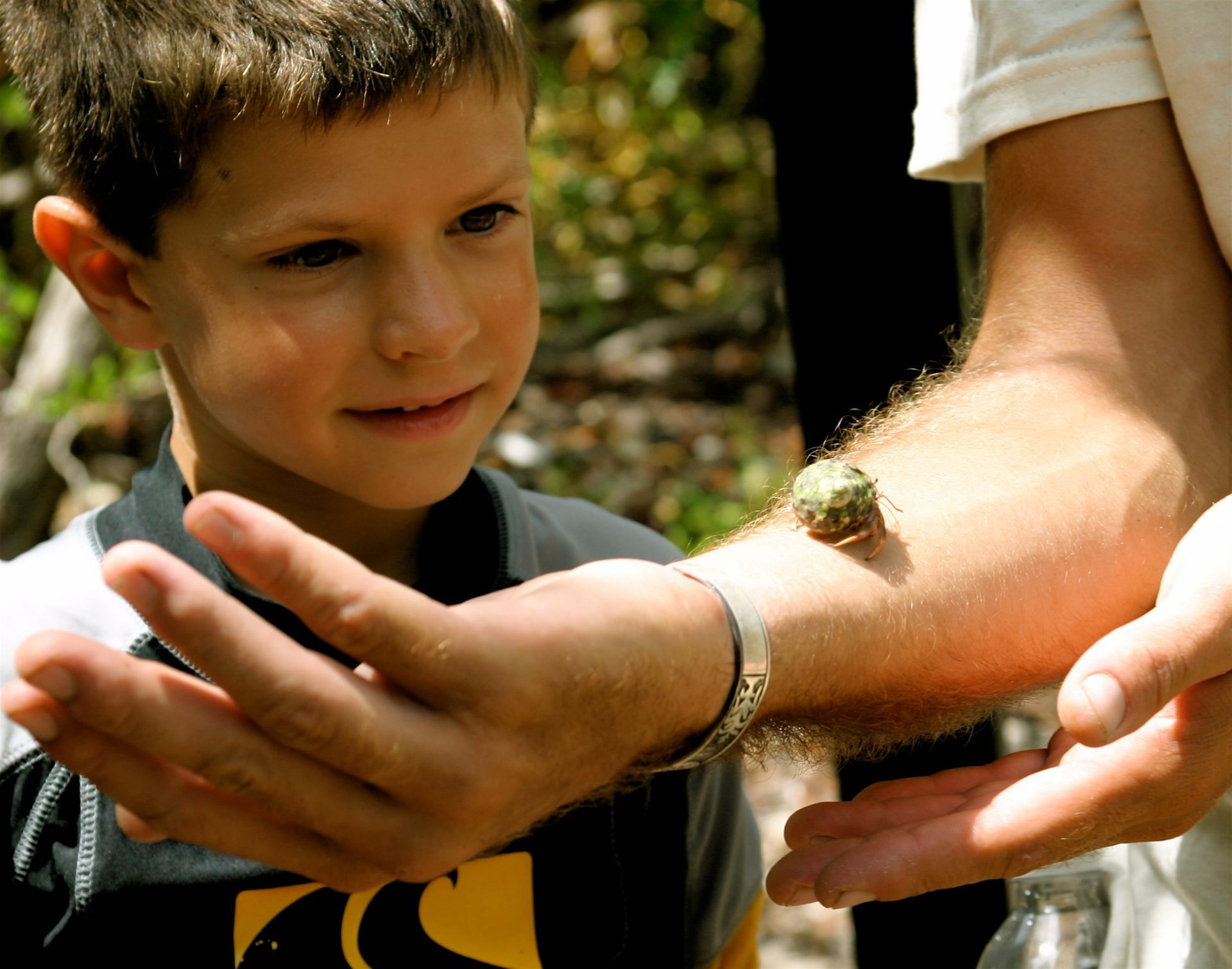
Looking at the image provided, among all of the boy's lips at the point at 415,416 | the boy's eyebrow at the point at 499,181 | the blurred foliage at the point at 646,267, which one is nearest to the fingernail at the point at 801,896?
the boy's lips at the point at 415,416

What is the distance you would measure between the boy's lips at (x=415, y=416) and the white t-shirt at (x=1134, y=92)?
941mm

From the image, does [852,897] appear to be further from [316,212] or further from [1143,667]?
[316,212]

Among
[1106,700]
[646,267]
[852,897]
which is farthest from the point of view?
[646,267]

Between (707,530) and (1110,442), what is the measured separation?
3.54 m

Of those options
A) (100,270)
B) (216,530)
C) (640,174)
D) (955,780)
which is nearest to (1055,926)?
(955,780)

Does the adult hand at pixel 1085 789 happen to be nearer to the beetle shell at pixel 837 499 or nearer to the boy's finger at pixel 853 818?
the boy's finger at pixel 853 818

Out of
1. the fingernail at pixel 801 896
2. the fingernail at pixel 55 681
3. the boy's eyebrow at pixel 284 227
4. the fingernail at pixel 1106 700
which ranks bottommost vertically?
the fingernail at pixel 801 896

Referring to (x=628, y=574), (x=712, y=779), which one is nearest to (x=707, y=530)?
(x=712, y=779)

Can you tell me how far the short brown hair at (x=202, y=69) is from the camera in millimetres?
1764

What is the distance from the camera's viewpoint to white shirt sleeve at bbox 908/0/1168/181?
1.95m

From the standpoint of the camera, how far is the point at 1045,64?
1.96 meters

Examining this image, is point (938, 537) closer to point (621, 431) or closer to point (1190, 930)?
point (1190, 930)

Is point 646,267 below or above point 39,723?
below

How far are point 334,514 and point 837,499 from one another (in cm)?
82
